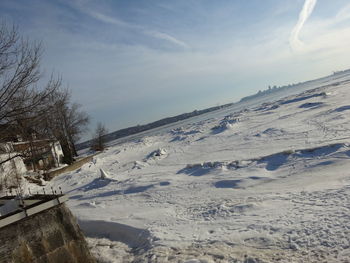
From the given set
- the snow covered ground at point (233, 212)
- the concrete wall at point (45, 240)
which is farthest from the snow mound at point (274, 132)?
the concrete wall at point (45, 240)

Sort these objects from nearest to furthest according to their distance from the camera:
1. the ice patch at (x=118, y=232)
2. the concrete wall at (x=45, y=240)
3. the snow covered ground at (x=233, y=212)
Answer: the concrete wall at (x=45, y=240) < the snow covered ground at (x=233, y=212) < the ice patch at (x=118, y=232)

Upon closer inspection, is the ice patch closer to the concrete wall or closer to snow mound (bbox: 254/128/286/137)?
the concrete wall

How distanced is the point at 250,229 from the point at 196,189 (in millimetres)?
4325

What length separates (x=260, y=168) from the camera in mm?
11219

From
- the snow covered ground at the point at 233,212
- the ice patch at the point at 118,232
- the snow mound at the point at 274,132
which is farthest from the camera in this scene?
the snow mound at the point at 274,132

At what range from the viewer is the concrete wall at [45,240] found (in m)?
4.24

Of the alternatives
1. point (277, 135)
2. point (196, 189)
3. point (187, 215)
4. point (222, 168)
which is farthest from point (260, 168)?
point (277, 135)

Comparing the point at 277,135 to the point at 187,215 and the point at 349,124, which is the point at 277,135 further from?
the point at 187,215

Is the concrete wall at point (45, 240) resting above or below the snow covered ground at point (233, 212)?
above

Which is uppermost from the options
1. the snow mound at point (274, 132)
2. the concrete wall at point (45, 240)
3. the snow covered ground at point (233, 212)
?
the concrete wall at point (45, 240)

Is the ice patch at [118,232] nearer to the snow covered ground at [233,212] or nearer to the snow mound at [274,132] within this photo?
the snow covered ground at [233,212]

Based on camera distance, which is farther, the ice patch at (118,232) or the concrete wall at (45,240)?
the ice patch at (118,232)

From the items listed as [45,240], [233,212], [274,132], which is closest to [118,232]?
[233,212]

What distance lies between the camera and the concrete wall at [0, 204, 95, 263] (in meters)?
4.24
